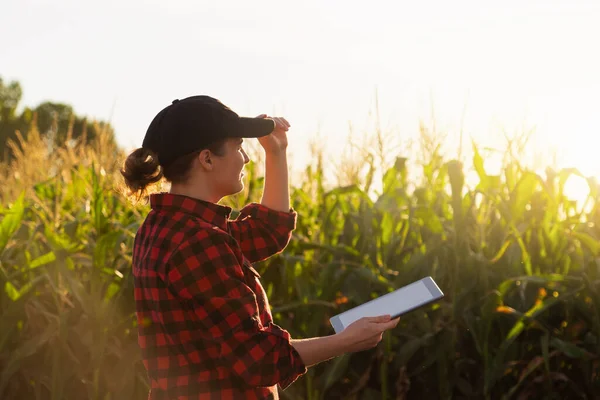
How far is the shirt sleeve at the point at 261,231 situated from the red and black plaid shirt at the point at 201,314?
29cm

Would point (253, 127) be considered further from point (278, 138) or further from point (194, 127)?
point (278, 138)

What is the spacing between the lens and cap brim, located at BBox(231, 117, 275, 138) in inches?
87.5

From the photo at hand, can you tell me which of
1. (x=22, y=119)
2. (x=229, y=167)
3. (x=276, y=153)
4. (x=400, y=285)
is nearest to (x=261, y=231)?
(x=276, y=153)

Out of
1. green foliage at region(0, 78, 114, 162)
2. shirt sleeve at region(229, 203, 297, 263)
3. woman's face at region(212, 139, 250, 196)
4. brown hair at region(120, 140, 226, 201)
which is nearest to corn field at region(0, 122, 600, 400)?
shirt sleeve at region(229, 203, 297, 263)

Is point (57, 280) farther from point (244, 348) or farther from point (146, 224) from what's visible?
point (244, 348)

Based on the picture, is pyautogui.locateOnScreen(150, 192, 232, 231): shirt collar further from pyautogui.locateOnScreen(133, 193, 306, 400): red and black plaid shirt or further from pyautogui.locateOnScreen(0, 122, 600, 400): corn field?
pyautogui.locateOnScreen(0, 122, 600, 400): corn field

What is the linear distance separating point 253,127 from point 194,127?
6.1 inches

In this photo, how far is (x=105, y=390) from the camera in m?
4.50

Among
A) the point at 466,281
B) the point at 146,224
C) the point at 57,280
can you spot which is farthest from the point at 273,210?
the point at 57,280

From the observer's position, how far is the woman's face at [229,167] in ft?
7.30

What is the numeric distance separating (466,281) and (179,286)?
2427 mm

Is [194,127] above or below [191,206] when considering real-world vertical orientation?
above

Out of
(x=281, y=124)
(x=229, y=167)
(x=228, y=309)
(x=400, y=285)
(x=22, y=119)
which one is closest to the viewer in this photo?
(x=228, y=309)

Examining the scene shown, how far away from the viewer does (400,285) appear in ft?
13.9
